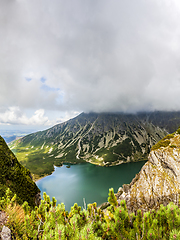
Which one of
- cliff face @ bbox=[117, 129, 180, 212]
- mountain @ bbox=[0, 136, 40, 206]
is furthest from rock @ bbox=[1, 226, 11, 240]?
cliff face @ bbox=[117, 129, 180, 212]

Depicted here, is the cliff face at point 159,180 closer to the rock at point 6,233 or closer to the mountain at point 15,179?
the mountain at point 15,179

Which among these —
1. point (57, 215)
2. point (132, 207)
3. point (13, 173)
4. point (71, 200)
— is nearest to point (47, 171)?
point (71, 200)

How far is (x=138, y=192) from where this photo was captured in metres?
30.7

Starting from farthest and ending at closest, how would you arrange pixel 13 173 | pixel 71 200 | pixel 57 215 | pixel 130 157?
pixel 130 157
pixel 71 200
pixel 13 173
pixel 57 215

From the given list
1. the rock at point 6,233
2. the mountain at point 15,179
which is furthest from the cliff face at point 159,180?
the rock at point 6,233

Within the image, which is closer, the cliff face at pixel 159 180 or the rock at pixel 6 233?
the rock at pixel 6 233

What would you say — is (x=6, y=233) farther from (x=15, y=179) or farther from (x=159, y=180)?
(x=159, y=180)

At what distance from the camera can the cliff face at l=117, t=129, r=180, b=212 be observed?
87.6 ft

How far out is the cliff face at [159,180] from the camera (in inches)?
1051

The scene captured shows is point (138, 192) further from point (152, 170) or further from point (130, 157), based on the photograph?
point (130, 157)

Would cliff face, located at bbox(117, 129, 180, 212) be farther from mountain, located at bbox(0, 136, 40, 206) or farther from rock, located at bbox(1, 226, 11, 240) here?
rock, located at bbox(1, 226, 11, 240)

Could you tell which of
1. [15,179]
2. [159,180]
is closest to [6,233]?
[15,179]

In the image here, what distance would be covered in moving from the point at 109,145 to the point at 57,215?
196m

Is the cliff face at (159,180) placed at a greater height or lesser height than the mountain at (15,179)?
lesser
